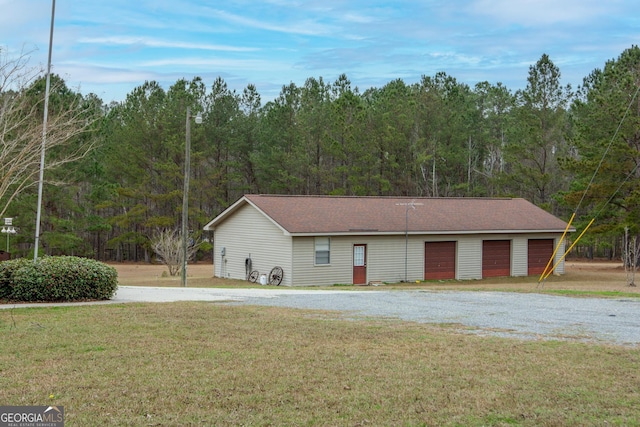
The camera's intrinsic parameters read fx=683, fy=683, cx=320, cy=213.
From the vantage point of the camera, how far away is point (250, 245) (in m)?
28.4

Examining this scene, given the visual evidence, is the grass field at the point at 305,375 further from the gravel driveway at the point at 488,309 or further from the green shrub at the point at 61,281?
the green shrub at the point at 61,281

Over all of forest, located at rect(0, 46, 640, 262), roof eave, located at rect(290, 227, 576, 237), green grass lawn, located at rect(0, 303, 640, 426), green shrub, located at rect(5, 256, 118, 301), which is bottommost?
green grass lawn, located at rect(0, 303, 640, 426)

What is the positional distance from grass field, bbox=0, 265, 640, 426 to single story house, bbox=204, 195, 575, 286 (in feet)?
49.6

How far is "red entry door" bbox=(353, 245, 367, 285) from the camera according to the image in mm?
27266

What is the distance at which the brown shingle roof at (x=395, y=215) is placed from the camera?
88.4ft

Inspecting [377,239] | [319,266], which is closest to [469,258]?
[377,239]

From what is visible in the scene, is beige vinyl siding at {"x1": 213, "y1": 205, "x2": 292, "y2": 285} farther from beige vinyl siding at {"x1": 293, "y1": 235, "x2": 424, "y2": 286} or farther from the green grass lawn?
the green grass lawn

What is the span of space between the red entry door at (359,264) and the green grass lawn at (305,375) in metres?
16.0

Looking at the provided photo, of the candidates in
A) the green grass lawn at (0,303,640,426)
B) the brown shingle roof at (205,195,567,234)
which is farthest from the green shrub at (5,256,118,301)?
the brown shingle roof at (205,195,567,234)

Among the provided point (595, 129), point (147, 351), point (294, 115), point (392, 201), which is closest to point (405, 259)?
point (392, 201)

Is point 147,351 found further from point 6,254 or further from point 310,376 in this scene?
point 6,254

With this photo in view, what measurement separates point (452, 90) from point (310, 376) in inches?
1951

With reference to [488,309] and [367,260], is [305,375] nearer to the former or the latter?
[488,309]

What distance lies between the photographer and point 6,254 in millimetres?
36844
